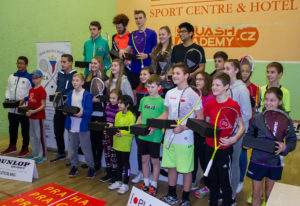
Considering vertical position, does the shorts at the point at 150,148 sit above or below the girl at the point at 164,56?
below

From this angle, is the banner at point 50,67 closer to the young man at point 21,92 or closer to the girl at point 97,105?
the young man at point 21,92

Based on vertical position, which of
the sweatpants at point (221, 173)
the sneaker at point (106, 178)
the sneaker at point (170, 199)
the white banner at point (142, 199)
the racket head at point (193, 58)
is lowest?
the sneaker at point (170, 199)

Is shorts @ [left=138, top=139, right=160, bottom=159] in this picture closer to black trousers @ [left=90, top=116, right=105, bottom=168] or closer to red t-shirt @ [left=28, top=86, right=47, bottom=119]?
black trousers @ [left=90, top=116, right=105, bottom=168]

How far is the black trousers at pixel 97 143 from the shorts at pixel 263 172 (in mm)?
2396

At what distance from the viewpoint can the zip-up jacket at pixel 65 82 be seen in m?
4.79

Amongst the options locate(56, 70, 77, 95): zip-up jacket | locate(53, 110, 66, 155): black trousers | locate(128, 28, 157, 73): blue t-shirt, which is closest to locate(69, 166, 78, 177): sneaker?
locate(53, 110, 66, 155): black trousers

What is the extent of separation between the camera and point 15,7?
7.37 m

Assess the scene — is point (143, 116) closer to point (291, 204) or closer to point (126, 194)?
point (126, 194)

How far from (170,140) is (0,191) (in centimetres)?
246

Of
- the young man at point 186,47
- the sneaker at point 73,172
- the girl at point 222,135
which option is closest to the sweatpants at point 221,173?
the girl at point 222,135

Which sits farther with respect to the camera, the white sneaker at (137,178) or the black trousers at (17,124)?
the black trousers at (17,124)

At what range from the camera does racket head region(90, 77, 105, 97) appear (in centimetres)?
428

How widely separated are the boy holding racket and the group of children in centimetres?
1

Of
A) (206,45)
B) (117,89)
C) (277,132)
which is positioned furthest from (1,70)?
(277,132)
